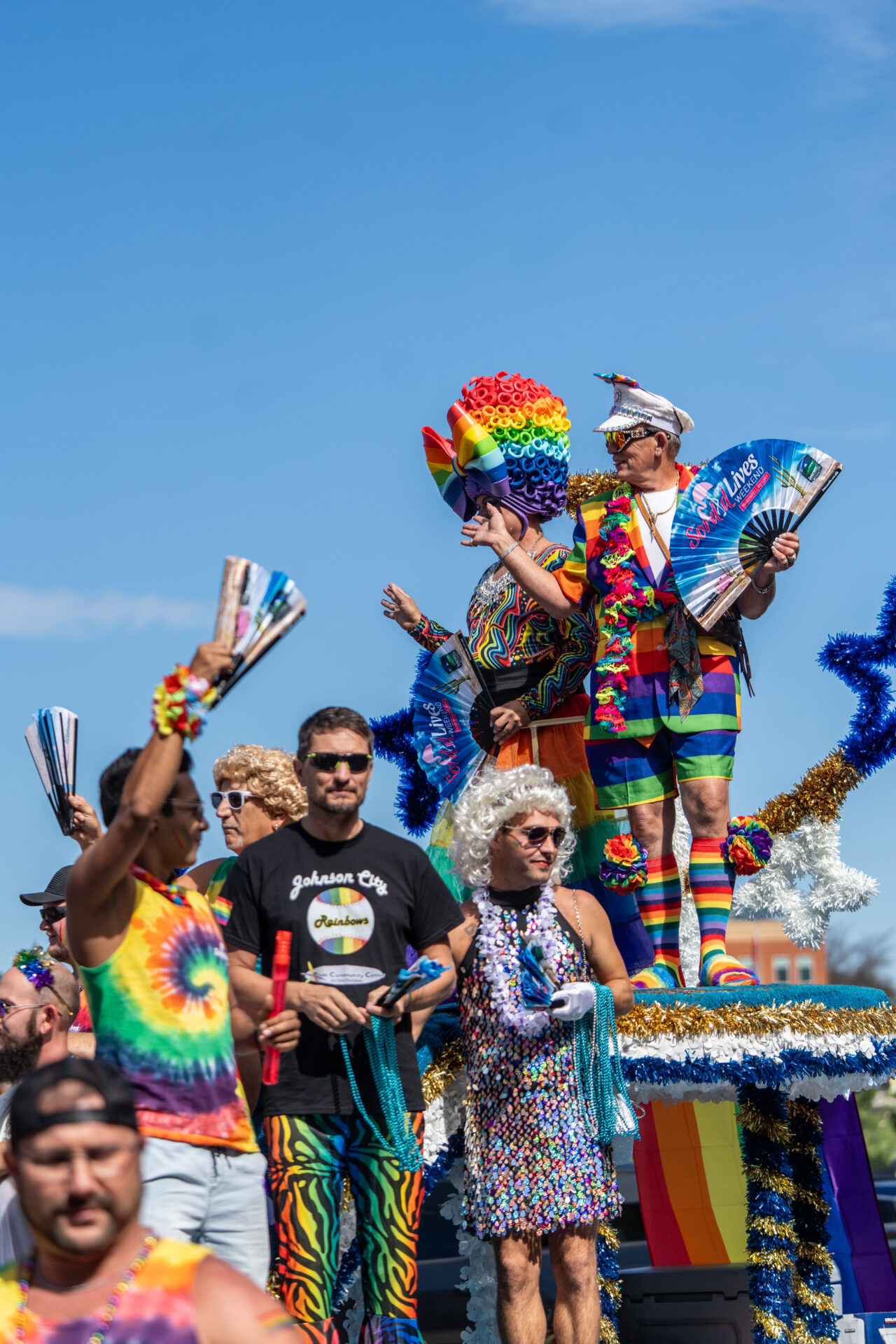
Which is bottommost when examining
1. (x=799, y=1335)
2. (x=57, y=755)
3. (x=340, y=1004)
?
(x=799, y=1335)

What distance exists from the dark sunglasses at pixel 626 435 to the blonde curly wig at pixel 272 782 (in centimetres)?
178

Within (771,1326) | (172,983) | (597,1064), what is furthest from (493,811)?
(771,1326)

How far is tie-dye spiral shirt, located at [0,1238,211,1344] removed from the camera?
2.02 meters

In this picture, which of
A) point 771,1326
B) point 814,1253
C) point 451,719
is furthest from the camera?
point 451,719

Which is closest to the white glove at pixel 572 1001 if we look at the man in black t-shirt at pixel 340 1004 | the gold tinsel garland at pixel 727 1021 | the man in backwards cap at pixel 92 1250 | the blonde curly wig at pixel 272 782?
the man in black t-shirt at pixel 340 1004

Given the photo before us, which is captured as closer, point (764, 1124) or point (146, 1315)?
point (146, 1315)

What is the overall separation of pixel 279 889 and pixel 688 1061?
181cm

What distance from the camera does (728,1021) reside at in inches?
202

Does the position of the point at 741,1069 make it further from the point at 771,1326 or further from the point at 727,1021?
the point at 771,1326

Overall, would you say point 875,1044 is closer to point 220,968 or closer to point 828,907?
point 828,907

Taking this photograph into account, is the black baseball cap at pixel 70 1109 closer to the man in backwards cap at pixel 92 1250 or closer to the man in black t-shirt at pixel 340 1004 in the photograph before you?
the man in backwards cap at pixel 92 1250

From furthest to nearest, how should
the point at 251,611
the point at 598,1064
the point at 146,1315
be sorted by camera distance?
1. the point at 598,1064
2. the point at 251,611
3. the point at 146,1315

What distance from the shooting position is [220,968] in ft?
10.9

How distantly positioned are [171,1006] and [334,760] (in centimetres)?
91
